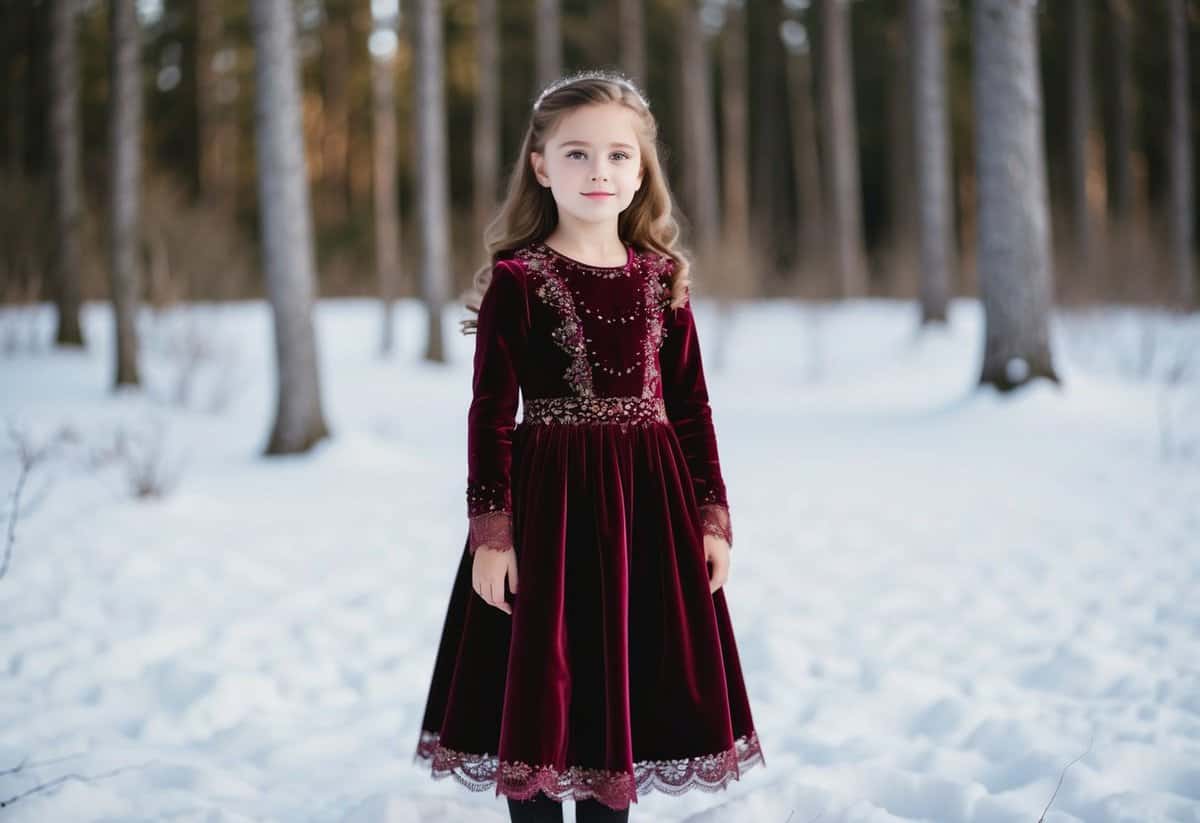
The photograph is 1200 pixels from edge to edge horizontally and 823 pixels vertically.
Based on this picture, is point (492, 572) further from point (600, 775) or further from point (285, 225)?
point (285, 225)

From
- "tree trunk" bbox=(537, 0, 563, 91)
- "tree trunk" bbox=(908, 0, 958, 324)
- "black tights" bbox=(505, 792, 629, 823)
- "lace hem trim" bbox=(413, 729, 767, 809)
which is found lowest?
"black tights" bbox=(505, 792, 629, 823)

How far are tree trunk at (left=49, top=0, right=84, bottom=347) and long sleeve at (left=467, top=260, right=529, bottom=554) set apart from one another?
991 centimetres

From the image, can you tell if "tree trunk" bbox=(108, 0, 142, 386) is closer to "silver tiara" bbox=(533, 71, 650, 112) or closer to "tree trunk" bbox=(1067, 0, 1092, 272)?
"silver tiara" bbox=(533, 71, 650, 112)

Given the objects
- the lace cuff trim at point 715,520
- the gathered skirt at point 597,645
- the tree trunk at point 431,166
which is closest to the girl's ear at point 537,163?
the gathered skirt at point 597,645

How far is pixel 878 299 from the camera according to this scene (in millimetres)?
16094

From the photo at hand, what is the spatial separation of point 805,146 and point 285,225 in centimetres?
1702

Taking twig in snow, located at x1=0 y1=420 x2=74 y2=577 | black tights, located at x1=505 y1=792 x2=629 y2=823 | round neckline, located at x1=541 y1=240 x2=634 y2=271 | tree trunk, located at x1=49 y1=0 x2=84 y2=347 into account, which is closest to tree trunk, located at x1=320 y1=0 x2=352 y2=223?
tree trunk, located at x1=49 y1=0 x2=84 y2=347

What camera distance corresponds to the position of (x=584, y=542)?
175cm

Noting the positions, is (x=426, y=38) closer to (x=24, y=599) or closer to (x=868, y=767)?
(x=24, y=599)

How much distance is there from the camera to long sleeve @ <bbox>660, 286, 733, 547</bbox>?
1921mm

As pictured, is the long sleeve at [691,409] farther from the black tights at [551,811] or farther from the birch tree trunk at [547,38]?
the birch tree trunk at [547,38]

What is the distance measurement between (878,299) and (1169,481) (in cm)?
1109

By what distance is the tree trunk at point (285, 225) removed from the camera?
6.26 metres

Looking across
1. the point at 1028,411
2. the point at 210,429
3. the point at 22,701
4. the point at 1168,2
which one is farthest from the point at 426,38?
the point at 1168,2
